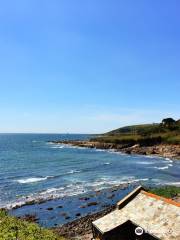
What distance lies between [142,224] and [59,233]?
15943 mm

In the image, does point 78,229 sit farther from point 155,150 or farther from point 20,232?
point 155,150

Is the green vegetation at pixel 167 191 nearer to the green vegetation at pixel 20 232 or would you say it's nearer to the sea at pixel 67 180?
the sea at pixel 67 180

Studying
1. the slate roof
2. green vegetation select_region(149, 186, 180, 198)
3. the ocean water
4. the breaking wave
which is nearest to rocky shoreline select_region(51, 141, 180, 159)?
the ocean water

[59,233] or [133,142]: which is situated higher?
[133,142]

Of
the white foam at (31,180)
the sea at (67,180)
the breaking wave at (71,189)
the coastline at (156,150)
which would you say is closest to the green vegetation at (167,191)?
the sea at (67,180)

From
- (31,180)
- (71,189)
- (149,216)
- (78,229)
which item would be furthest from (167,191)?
(149,216)

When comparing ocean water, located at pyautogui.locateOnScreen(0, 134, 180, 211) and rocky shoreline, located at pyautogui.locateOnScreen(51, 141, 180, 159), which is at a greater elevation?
rocky shoreline, located at pyautogui.locateOnScreen(51, 141, 180, 159)

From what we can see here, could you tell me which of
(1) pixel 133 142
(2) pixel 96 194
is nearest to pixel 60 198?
(2) pixel 96 194

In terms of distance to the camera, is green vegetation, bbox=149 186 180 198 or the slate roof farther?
green vegetation, bbox=149 186 180 198

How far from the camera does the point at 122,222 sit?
85.0 ft

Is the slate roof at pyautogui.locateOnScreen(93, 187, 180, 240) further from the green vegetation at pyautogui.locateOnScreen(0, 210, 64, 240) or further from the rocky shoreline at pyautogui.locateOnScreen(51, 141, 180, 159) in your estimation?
the rocky shoreline at pyautogui.locateOnScreen(51, 141, 180, 159)

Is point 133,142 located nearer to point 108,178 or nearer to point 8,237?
point 108,178

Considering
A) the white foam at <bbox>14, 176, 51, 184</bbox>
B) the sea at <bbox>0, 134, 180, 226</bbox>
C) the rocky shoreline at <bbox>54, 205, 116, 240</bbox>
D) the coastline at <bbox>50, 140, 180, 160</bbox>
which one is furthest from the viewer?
the coastline at <bbox>50, 140, 180, 160</bbox>

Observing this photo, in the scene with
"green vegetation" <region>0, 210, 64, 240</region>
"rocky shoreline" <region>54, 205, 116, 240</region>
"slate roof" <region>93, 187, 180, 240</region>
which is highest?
"slate roof" <region>93, 187, 180, 240</region>
